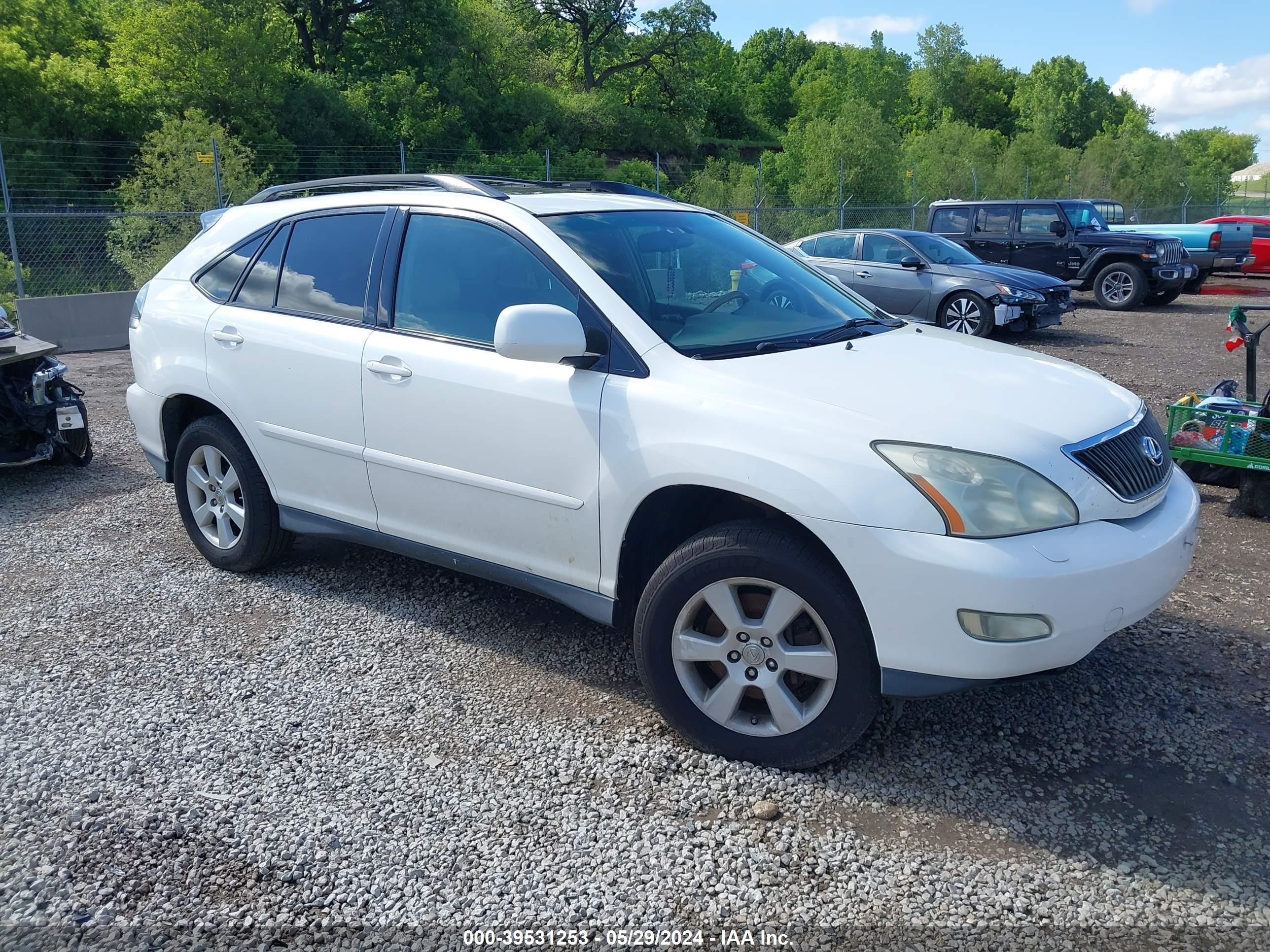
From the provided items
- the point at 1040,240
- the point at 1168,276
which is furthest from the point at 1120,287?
the point at 1040,240

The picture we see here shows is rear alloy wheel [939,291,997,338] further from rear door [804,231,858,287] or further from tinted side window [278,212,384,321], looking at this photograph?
tinted side window [278,212,384,321]

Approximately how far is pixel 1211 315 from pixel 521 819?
1728cm

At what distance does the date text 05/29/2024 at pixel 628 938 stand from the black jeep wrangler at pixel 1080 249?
645 inches

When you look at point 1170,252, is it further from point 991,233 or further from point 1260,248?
point 1260,248

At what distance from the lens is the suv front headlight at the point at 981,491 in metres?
2.85

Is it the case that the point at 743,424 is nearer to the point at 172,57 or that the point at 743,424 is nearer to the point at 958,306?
the point at 958,306

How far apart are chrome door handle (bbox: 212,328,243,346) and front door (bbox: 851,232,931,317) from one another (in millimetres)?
10472

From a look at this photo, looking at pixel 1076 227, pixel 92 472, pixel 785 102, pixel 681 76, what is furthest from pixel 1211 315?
pixel 785 102

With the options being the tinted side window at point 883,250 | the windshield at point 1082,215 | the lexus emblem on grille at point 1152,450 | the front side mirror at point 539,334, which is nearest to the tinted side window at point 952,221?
the windshield at point 1082,215

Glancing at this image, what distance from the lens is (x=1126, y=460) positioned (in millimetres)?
3209

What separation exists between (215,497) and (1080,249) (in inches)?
627

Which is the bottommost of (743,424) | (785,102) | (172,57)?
(743,424)

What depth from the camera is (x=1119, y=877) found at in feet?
9.02

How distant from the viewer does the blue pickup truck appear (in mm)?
20094
